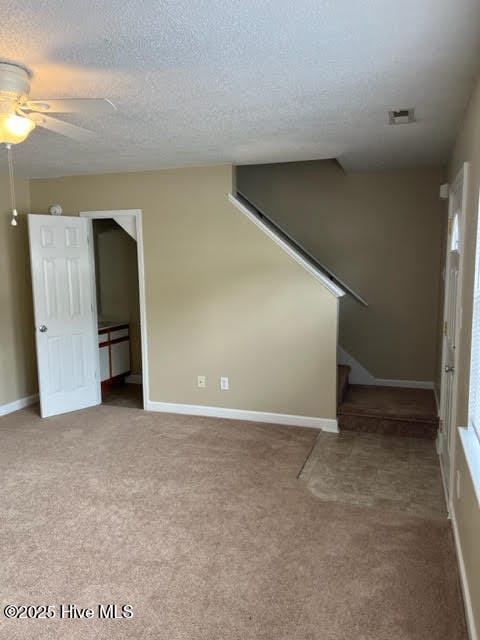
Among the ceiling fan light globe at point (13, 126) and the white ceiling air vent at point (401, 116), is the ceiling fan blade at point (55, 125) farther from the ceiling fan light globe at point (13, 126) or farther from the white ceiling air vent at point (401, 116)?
the white ceiling air vent at point (401, 116)

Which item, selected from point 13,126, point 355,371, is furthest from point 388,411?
point 13,126

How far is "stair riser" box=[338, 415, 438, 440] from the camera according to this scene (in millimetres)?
3906

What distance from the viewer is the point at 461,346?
8.31ft

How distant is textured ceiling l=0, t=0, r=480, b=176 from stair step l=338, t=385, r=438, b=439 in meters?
2.26

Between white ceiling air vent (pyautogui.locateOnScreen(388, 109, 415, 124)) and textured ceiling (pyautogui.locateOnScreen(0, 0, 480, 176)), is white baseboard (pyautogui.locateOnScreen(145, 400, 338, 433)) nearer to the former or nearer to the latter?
textured ceiling (pyautogui.locateOnScreen(0, 0, 480, 176))

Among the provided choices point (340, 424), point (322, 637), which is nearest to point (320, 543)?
point (322, 637)

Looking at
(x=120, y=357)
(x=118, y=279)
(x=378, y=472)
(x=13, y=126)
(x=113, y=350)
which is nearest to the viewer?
(x=13, y=126)

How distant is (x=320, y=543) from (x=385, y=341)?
9.31 ft

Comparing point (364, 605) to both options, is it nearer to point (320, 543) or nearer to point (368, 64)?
point (320, 543)

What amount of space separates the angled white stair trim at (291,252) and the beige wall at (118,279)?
1.99 m

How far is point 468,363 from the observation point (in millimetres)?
2252

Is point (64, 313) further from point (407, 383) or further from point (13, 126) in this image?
point (407, 383)

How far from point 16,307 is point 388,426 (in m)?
3.93

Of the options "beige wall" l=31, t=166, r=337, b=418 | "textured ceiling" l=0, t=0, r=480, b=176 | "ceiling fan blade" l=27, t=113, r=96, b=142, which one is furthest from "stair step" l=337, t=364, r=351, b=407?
"ceiling fan blade" l=27, t=113, r=96, b=142
